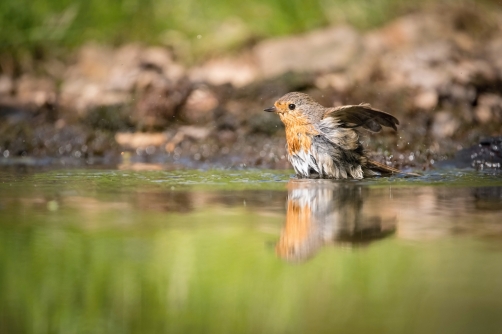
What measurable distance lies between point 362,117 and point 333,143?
304mm

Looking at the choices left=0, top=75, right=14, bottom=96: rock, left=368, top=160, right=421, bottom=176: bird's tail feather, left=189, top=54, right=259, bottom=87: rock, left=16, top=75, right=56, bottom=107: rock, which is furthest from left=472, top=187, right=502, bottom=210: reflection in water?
left=0, top=75, right=14, bottom=96: rock

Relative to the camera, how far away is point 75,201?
5.11m

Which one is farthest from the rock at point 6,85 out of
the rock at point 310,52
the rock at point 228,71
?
the rock at point 310,52

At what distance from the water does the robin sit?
888mm

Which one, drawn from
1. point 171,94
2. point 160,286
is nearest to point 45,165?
point 171,94

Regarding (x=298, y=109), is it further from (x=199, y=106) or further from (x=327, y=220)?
(x=199, y=106)

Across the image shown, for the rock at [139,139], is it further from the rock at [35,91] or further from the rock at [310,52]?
the rock at [310,52]

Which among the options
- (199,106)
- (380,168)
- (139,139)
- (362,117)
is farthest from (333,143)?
(199,106)

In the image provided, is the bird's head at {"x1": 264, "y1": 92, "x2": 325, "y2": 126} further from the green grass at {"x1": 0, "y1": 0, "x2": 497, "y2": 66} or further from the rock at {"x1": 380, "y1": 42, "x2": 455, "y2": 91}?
the green grass at {"x1": 0, "y1": 0, "x2": 497, "y2": 66}

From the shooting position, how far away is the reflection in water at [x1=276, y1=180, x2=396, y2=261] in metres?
3.54

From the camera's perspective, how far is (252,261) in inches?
129

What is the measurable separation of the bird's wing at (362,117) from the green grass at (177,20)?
4128mm

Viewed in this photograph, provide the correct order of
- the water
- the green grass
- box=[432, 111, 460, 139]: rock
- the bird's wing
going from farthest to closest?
the green grass, box=[432, 111, 460, 139]: rock, the bird's wing, the water

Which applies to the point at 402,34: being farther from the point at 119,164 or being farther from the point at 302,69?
the point at 119,164
